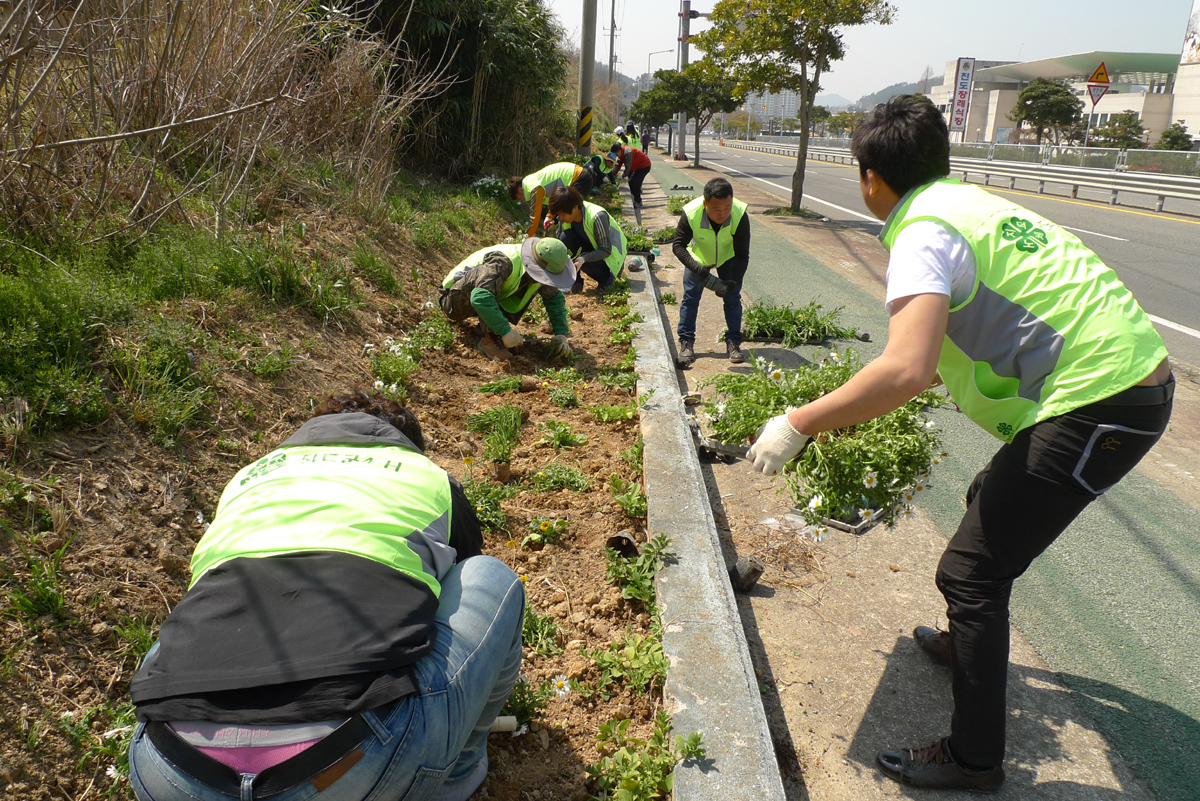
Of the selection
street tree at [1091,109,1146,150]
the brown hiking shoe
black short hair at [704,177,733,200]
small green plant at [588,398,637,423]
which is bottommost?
small green plant at [588,398,637,423]

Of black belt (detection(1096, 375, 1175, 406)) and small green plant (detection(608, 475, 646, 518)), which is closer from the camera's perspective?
black belt (detection(1096, 375, 1175, 406))

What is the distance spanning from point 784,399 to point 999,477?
1.47 meters

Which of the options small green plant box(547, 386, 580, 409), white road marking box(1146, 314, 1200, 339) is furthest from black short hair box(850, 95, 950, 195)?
white road marking box(1146, 314, 1200, 339)

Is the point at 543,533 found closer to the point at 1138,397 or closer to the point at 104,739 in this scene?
the point at 104,739

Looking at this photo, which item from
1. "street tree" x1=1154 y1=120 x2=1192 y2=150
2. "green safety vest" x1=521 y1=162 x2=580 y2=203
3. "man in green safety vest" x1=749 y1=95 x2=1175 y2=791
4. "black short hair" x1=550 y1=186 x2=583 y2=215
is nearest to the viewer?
"man in green safety vest" x1=749 y1=95 x2=1175 y2=791

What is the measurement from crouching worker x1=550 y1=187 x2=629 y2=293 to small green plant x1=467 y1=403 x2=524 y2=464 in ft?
10.5

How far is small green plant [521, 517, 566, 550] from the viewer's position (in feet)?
11.0

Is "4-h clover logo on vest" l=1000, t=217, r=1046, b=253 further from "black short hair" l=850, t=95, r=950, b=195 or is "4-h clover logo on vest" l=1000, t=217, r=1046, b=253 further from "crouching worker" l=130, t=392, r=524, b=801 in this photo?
"crouching worker" l=130, t=392, r=524, b=801

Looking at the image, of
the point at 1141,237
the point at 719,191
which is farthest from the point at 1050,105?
the point at 719,191

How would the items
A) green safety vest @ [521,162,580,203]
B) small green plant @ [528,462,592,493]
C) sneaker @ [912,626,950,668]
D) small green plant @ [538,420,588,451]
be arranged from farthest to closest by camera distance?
green safety vest @ [521,162,580,203], small green plant @ [538,420,588,451], small green plant @ [528,462,592,493], sneaker @ [912,626,950,668]

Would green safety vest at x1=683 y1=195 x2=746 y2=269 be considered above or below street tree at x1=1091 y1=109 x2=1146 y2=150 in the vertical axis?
below

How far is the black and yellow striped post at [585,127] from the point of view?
15.9m

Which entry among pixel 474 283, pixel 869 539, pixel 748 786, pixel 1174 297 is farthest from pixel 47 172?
pixel 1174 297

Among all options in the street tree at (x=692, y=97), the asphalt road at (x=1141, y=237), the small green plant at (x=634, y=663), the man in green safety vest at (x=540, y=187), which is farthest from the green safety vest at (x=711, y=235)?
the street tree at (x=692, y=97)
